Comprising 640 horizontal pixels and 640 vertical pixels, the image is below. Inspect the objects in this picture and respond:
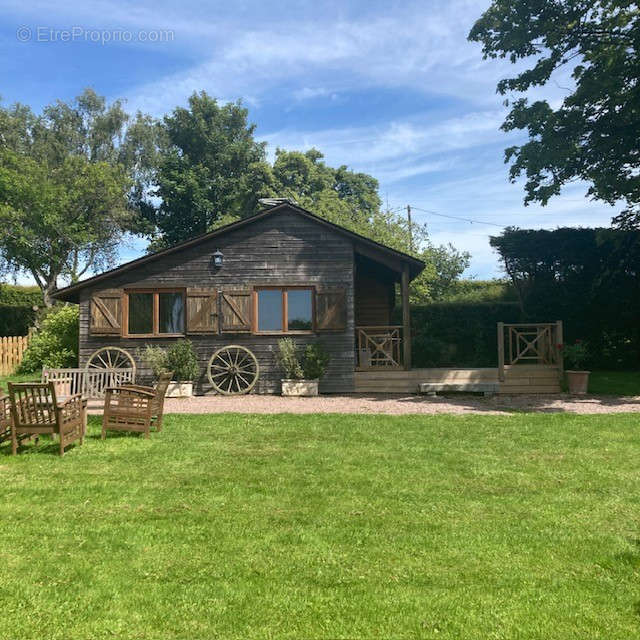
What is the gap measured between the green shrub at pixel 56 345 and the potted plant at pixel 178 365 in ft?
14.1

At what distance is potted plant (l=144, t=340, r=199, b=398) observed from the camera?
42.4 ft

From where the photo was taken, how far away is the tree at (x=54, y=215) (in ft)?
82.3

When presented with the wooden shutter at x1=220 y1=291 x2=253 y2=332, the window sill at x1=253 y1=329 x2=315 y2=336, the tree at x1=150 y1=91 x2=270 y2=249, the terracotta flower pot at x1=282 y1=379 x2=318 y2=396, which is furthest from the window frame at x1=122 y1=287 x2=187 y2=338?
the tree at x1=150 y1=91 x2=270 y2=249

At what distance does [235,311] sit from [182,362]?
6.13ft

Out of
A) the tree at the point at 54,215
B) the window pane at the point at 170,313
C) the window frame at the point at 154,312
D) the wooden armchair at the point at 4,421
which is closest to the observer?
the wooden armchair at the point at 4,421

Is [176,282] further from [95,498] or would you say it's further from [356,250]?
[95,498]

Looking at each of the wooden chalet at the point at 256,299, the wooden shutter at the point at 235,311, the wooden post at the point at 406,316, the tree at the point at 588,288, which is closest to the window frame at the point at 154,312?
the wooden chalet at the point at 256,299

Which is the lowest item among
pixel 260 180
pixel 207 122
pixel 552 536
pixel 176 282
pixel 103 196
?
pixel 552 536

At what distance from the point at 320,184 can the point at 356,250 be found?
75.6ft

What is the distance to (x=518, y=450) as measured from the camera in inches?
258

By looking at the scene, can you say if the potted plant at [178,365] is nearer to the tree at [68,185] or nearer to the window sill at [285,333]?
the window sill at [285,333]

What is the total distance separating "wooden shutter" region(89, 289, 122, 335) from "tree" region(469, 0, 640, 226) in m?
11.2

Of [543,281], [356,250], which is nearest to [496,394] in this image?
[356,250]

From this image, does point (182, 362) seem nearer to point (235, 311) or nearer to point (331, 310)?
point (235, 311)
